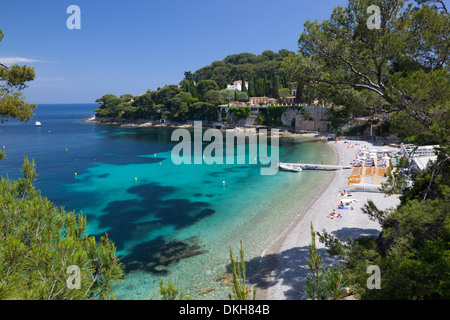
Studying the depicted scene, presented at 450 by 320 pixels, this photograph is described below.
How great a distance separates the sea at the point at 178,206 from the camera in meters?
13.9

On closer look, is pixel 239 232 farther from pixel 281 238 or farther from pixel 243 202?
pixel 243 202

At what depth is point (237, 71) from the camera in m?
114

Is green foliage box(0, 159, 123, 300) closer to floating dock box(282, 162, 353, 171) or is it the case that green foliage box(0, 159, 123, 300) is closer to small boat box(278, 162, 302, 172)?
small boat box(278, 162, 302, 172)

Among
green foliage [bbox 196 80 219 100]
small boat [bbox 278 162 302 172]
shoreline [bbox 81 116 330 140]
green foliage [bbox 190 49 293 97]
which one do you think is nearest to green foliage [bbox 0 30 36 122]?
small boat [bbox 278 162 302 172]

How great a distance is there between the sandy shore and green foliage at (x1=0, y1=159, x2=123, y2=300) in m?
7.46

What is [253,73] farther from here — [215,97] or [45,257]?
[45,257]

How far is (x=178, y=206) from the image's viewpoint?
23.3 meters

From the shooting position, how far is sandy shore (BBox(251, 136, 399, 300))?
475 inches

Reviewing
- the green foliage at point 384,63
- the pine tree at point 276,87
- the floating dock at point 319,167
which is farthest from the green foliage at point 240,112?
the green foliage at point 384,63

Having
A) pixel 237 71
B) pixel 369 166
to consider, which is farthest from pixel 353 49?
pixel 237 71

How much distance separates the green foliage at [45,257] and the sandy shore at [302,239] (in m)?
7.46

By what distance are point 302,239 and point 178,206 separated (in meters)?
11.4

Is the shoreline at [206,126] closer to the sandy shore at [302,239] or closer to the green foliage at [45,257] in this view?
the sandy shore at [302,239]
